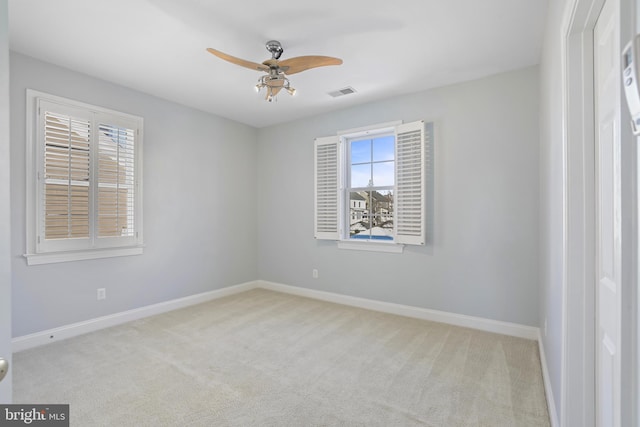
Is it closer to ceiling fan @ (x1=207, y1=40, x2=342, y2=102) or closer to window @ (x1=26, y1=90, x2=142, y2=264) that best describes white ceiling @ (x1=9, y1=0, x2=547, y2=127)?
ceiling fan @ (x1=207, y1=40, x2=342, y2=102)

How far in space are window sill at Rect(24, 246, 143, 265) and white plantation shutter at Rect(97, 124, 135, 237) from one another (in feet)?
0.60

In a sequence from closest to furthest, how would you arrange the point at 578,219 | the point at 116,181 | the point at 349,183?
1. the point at 578,219
2. the point at 116,181
3. the point at 349,183

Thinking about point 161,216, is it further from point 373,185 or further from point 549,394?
point 549,394

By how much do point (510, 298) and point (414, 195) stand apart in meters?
1.50

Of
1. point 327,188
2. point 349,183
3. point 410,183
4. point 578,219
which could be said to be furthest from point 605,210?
point 327,188

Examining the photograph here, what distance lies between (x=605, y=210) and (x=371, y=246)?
9.62ft

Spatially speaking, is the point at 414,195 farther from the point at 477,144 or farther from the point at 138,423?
the point at 138,423

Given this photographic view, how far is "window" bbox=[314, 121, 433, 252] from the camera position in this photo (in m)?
3.68

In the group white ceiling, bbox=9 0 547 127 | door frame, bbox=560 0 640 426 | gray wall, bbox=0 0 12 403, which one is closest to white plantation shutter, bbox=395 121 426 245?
white ceiling, bbox=9 0 547 127

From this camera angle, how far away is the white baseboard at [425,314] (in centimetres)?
313

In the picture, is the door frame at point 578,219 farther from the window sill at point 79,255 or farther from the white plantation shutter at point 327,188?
the window sill at point 79,255

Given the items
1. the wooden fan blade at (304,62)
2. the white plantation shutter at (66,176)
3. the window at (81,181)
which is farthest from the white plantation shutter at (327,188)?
the white plantation shutter at (66,176)

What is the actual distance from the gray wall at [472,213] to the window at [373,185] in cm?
17

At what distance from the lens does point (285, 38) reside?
2.62m
